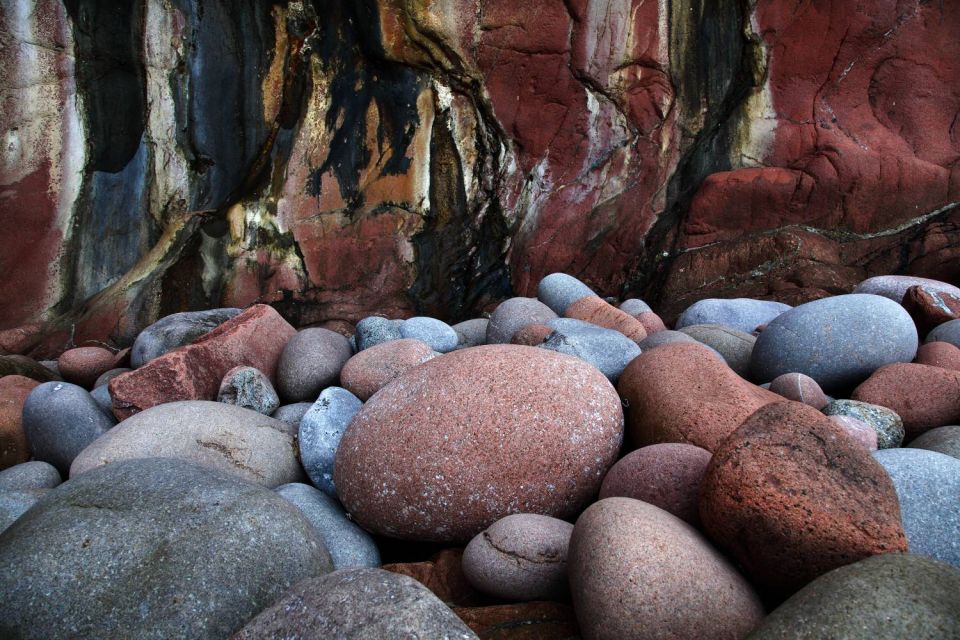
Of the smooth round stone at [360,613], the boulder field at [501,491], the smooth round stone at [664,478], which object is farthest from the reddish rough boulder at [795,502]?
the smooth round stone at [360,613]

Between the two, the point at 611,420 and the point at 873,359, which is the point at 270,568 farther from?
the point at 873,359

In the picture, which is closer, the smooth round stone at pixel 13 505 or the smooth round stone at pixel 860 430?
the smooth round stone at pixel 13 505

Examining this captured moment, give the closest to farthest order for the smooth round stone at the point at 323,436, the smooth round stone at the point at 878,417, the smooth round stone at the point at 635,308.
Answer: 1. the smooth round stone at the point at 878,417
2. the smooth round stone at the point at 323,436
3. the smooth round stone at the point at 635,308

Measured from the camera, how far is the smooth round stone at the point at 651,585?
179 cm

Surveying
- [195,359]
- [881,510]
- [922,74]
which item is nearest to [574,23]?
[922,74]

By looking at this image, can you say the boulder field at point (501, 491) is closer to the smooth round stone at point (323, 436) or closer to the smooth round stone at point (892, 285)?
the smooth round stone at point (323, 436)

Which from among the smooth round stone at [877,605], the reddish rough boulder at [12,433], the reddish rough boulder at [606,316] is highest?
the smooth round stone at [877,605]

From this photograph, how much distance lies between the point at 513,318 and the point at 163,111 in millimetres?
3575

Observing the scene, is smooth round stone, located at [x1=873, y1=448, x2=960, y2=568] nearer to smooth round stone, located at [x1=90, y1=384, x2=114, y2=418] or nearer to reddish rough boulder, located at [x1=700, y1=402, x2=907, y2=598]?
reddish rough boulder, located at [x1=700, y1=402, x2=907, y2=598]

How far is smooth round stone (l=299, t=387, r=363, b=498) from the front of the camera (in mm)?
3275

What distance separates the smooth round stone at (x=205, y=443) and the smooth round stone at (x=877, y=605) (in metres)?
2.41

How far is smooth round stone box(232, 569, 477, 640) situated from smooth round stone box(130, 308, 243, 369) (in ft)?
12.5

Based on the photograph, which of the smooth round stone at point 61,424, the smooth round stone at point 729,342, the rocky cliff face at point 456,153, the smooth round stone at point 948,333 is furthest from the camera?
the rocky cliff face at point 456,153

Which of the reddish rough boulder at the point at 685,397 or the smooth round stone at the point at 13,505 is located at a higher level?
the reddish rough boulder at the point at 685,397
